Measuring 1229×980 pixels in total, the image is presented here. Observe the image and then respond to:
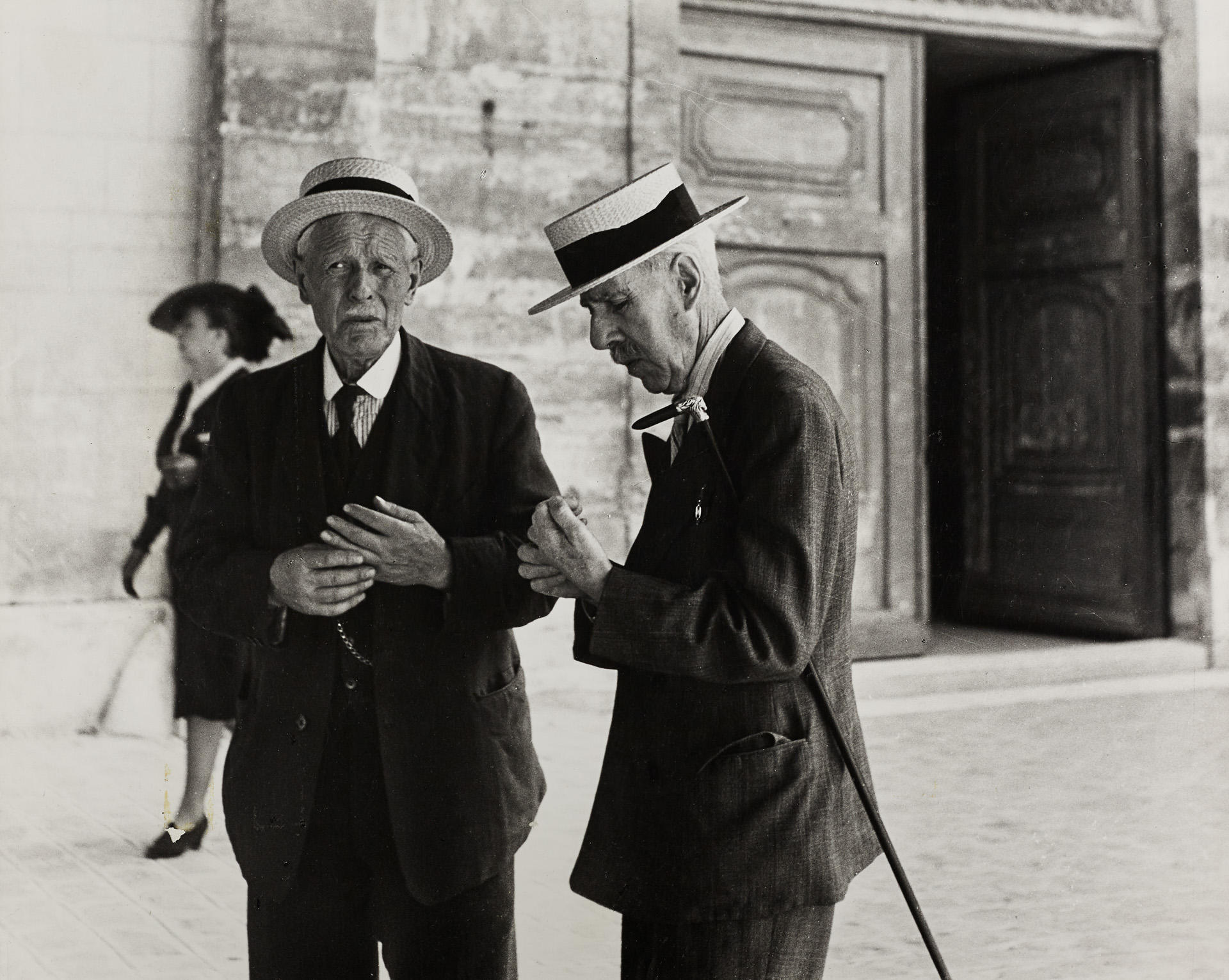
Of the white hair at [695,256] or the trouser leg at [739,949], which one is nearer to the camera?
the trouser leg at [739,949]

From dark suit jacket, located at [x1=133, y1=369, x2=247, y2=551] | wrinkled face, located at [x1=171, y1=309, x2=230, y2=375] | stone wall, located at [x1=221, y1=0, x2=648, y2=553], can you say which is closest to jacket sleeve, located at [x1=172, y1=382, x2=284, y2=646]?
dark suit jacket, located at [x1=133, y1=369, x2=247, y2=551]

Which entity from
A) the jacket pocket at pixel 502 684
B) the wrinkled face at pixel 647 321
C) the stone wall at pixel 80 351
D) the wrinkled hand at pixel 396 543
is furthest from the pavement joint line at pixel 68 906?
the wrinkled face at pixel 647 321

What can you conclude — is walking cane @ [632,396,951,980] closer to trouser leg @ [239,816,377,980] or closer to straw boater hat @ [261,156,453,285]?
straw boater hat @ [261,156,453,285]

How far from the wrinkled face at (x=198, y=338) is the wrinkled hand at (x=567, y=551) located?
Result: 11.3ft

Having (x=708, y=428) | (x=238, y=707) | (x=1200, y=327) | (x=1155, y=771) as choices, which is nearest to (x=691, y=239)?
(x=708, y=428)

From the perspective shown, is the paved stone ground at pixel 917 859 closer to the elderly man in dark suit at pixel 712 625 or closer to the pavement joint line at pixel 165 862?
the pavement joint line at pixel 165 862

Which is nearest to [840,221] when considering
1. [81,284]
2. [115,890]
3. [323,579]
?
[81,284]

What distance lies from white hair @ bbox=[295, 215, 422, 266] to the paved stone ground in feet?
6.71

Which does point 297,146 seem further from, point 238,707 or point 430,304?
point 238,707

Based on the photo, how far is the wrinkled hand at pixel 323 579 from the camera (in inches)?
101

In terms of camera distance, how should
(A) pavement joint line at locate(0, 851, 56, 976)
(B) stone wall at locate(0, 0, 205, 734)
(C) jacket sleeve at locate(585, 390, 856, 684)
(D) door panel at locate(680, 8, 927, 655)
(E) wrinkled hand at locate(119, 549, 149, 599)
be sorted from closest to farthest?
(C) jacket sleeve at locate(585, 390, 856, 684) < (A) pavement joint line at locate(0, 851, 56, 976) < (B) stone wall at locate(0, 0, 205, 734) < (E) wrinkled hand at locate(119, 549, 149, 599) < (D) door panel at locate(680, 8, 927, 655)

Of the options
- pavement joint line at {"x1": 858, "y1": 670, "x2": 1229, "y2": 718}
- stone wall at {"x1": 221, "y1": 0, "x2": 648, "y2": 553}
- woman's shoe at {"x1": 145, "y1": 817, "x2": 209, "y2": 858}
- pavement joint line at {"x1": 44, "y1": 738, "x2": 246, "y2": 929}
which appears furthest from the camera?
pavement joint line at {"x1": 858, "y1": 670, "x2": 1229, "y2": 718}

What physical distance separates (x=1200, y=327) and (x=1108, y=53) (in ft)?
4.98

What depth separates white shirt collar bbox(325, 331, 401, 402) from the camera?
2709 millimetres
